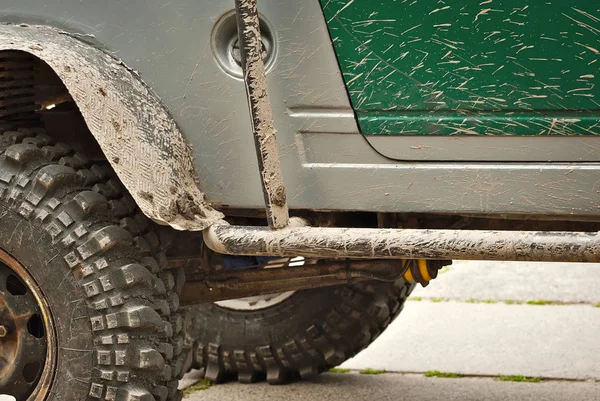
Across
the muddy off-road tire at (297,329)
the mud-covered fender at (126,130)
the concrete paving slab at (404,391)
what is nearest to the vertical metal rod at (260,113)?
the mud-covered fender at (126,130)

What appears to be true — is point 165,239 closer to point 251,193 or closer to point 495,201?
point 251,193

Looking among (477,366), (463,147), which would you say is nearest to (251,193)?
(463,147)

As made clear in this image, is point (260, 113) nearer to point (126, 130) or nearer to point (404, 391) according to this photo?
point (126, 130)

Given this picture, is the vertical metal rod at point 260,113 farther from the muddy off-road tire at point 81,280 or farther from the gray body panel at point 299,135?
the muddy off-road tire at point 81,280

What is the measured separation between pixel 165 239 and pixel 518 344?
268 cm

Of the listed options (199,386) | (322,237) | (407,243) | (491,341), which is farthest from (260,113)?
(491,341)

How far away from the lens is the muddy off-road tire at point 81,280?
118 inches

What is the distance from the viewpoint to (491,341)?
547cm

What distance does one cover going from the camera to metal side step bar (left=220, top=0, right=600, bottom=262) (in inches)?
106

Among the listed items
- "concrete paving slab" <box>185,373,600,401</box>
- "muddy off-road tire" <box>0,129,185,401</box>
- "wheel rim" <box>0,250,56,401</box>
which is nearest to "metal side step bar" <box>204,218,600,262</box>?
"muddy off-road tire" <box>0,129,185,401</box>

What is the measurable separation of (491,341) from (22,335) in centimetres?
297

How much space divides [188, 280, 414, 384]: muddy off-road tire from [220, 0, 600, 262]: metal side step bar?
134 cm

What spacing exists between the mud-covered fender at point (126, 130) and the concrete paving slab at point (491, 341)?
230 centimetres

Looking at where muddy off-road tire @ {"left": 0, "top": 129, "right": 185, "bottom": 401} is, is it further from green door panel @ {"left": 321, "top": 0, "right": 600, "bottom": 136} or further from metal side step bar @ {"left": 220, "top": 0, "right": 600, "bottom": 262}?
green door panel @ {"left": 321, "top": 0, "right": 600, "bottom": 136}
